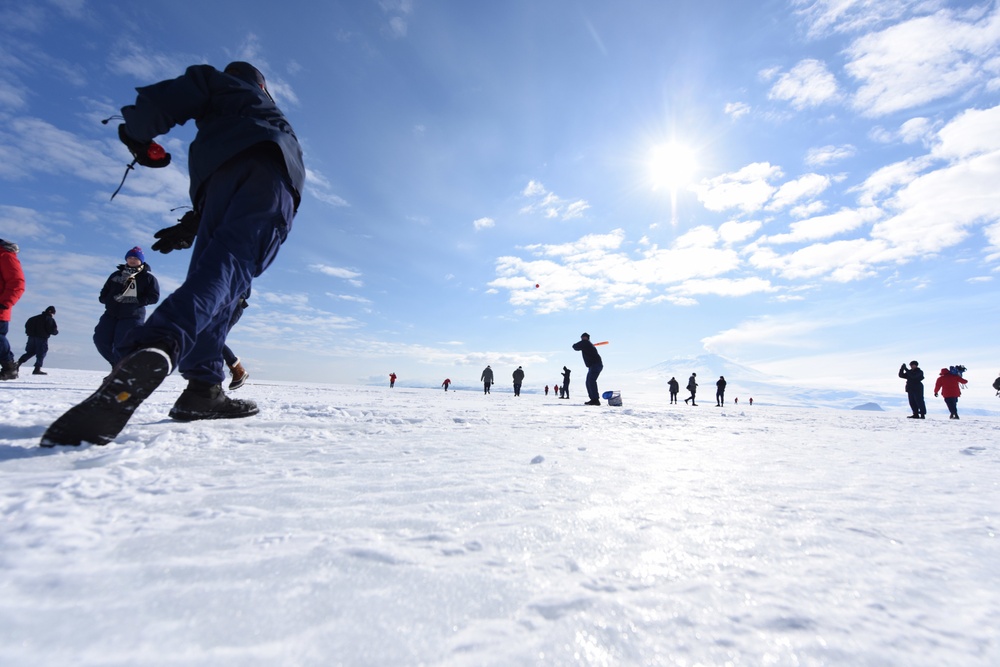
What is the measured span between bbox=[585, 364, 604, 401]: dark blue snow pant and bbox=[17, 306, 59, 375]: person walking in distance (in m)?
11.8

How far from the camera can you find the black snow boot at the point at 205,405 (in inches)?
88.0

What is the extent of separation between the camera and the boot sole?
135cm

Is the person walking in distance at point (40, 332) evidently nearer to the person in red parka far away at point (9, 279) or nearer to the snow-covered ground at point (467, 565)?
the person in red parka far away at point (9, 279)

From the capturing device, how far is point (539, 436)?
2.44 meters

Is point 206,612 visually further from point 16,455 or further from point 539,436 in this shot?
point 539,436

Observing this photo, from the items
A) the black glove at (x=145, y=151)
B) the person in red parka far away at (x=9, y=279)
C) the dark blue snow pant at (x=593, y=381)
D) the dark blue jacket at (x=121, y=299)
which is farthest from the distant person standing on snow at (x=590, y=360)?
the person in red parka far away at (x=9, y=279)

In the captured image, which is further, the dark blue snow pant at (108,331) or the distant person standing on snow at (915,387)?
the distant person standing on snow at (915,387)

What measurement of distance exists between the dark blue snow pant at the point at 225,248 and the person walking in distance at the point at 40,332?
35.1 feet

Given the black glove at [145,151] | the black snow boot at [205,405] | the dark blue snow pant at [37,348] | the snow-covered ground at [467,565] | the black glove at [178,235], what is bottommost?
the snow-covered ground at [467,565]

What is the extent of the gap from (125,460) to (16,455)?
1.11 feet

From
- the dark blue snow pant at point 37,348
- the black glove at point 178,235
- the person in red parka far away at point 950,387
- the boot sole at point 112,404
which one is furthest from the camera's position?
the person in red parka far away at point 950,387

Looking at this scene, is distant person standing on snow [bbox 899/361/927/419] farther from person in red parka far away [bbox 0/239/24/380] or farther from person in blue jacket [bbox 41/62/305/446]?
person in red parka far away [bbox 0/239/24/380]

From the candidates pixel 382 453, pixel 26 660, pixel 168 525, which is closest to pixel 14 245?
pixel 382 453

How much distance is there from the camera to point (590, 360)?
32.4 feet
